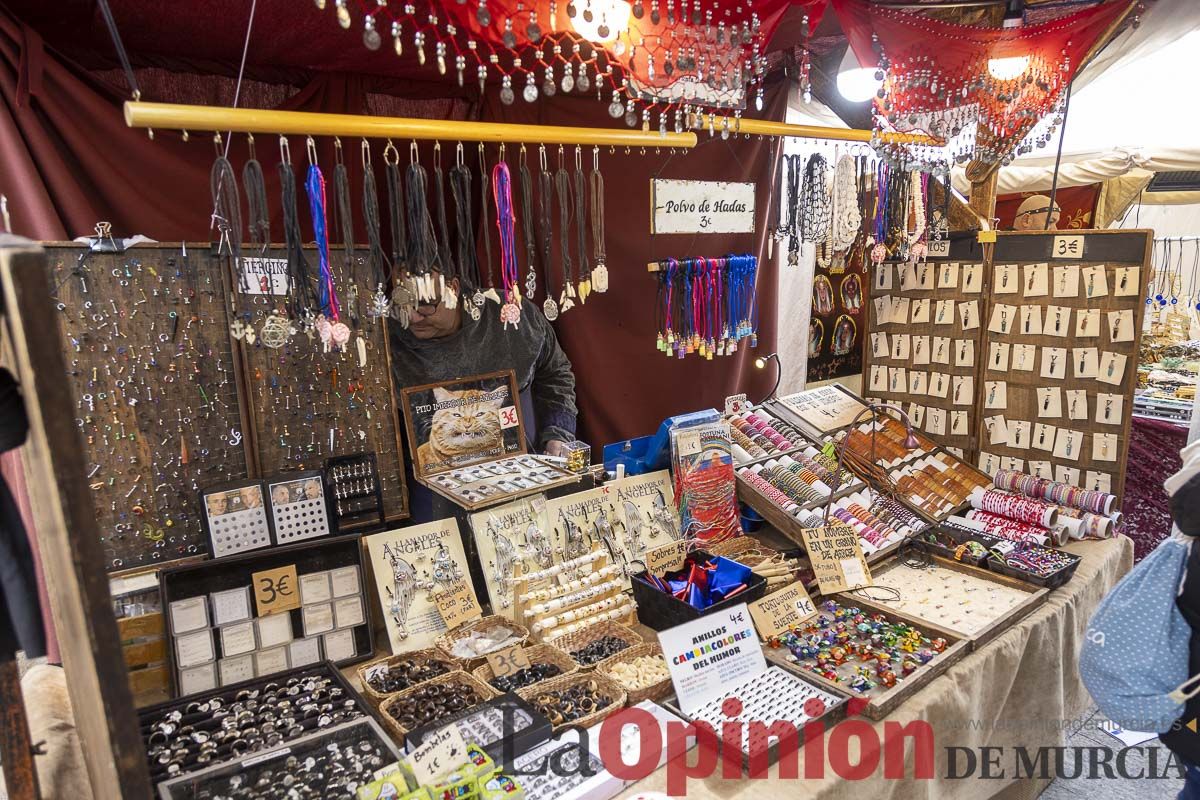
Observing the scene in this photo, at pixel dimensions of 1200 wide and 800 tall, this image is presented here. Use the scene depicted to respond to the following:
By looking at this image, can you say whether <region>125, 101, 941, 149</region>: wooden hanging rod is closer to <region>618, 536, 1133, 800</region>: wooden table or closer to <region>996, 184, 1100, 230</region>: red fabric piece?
<region>618, 536, 1133, 800</region>: wooden table

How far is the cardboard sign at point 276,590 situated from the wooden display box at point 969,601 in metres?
1.72

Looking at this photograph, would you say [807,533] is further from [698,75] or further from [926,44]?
[926,44]

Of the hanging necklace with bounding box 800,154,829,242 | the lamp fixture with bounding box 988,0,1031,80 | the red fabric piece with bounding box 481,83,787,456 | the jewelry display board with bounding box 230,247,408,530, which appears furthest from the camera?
the red fabric piece with bounding box 481,83,787,456

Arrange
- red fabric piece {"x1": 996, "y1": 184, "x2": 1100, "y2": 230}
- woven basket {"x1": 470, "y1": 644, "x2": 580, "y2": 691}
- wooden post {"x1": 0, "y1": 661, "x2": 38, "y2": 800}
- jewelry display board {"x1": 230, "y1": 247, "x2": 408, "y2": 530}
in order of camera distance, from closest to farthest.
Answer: wooden post {"x1": 0, "y1": 661, "x2": 38, "y2": 800} < woven basket {"x1": 470, "y1": 644, "x2": 580, "y2": 691} < jewelry display board {"x1": 230, "y1": 247, "x2": 408, "y2": 530} < red fabric piece {"x1": 996, "y1": 184, "x2": 1100, "y2": 230}

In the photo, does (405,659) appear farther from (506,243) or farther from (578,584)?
(506,243)

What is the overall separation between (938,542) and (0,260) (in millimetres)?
2749

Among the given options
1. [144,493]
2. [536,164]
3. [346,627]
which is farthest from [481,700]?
[536,164]

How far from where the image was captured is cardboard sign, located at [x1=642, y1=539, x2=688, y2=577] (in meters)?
2.11

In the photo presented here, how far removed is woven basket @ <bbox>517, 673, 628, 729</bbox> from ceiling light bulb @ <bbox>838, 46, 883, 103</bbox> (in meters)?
3.29

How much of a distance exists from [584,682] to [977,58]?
9.46 ft

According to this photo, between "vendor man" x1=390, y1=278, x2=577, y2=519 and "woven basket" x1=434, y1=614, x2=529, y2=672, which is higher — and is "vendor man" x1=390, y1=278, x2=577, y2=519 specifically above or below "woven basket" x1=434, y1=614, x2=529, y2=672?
above

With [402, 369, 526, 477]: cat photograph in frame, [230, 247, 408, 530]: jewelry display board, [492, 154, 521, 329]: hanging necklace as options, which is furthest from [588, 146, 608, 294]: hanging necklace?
[230, 247, 408, 530]: jewelry display board

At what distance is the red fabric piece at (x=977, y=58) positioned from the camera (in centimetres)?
282

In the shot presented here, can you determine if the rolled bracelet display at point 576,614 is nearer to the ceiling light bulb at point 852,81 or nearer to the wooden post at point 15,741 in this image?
the wooden post at point 15,741
